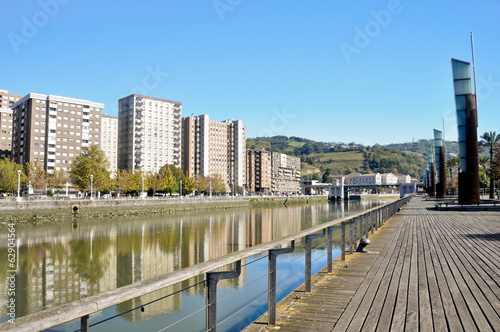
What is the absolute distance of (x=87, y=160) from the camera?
62031 mm

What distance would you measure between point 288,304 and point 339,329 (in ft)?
3.60

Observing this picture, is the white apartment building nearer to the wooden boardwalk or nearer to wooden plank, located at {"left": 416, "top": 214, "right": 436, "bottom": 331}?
the wooden boardwalk

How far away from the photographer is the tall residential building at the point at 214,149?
114 m

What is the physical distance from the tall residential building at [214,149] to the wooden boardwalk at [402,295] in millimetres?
102535

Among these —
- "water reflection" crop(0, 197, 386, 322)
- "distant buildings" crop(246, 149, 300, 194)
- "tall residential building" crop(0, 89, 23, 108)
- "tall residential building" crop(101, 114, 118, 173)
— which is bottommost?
"water reflection" crop(0, 197, 386, 322)

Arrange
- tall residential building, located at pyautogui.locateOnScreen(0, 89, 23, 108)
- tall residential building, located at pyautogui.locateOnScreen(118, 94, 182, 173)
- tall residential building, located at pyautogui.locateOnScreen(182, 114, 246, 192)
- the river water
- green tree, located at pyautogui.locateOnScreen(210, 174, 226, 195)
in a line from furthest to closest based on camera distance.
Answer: tall residential building, located at pyautogui.locateOnScreen(0, 89, 23, 108), tall residential building, located at pyautogui.locateOnScreen(182, 114, 246, 192), green tree, located at pyautogui.locateOnScreen(210, 174, 226, 195), tall residential building, located at pyautogui.locateOnScreen(118, 94, 182, 173), the river water

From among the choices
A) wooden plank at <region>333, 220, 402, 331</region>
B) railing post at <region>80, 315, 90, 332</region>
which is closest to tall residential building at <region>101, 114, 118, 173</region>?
wooden plank at <region>333, 220, 402, 331</region>

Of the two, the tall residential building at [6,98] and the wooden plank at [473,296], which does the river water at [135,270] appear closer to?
the wooden plank at [473,296]

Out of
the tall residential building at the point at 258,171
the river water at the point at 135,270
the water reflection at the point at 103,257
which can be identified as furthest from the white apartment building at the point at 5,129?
the river water at the point at 135,270

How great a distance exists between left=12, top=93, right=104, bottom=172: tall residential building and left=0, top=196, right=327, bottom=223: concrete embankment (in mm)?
31248

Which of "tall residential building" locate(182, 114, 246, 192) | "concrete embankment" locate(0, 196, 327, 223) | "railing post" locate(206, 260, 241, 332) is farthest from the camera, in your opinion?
"tall residential building" locate(182, 114, 246, 192)

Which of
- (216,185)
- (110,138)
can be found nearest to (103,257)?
(216,185)

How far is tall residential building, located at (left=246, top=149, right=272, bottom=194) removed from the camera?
134 m

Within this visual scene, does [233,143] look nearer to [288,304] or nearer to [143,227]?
[143,227]
